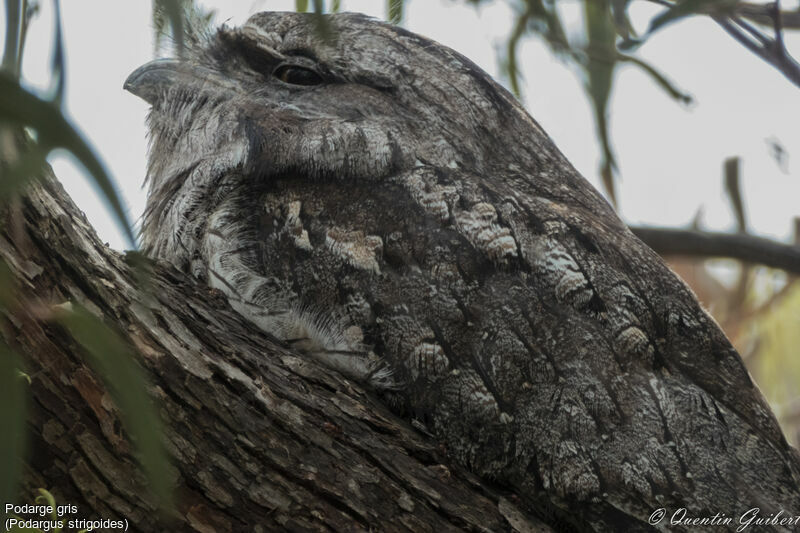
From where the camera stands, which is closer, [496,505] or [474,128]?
[496,505]

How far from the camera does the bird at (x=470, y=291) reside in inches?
90.5

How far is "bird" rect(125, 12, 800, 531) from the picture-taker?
230 cm

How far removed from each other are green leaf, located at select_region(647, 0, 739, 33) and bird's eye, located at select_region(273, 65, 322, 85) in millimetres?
1297

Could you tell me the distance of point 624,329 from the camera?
244cm

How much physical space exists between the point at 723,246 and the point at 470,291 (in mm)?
2657

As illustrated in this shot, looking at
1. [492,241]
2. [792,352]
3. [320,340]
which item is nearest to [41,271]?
[320,340]

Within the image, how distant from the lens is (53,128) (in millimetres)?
988

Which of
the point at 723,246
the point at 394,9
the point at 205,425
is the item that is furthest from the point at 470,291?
the point at 723,246

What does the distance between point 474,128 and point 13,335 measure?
6.10 feet

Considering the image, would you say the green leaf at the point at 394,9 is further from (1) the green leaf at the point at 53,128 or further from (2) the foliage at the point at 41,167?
(1) the green leaf at the point at 53,128

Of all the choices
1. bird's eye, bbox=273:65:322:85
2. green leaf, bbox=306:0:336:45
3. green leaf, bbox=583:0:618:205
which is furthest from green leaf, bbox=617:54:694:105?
green leaf, bbox=306:0:336:45

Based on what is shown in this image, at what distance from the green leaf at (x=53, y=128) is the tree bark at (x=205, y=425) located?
0.77 metres

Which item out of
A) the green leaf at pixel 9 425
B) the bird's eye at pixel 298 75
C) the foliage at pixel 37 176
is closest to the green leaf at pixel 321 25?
the foliage at pixel 37 176

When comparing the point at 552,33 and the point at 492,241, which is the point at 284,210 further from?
the point at 552,33
